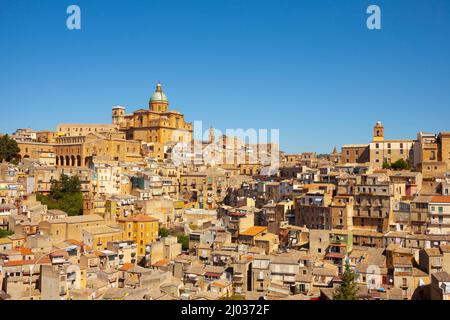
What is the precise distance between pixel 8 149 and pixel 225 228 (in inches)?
589

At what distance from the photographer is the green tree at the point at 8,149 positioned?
26.7m

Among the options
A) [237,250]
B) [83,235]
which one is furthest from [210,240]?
[83,235]

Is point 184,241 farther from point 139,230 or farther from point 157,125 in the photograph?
point 157,125

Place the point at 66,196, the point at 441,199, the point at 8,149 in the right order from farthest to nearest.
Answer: the point at 8,149, the point at 66,196, the point at 441,199

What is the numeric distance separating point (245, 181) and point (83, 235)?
11.2 metres

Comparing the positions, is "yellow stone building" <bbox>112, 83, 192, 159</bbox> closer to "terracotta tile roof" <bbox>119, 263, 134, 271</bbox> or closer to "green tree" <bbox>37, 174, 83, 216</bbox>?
"green tree" <bbox>37, 174, 83, 216</bbox>

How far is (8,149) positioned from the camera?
1063 inches

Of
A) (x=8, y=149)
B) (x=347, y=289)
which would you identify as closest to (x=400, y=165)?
(x=347, y=289)

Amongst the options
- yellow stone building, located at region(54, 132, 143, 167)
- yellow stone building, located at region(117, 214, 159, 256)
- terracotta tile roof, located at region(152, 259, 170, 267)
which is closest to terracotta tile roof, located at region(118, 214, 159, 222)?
yellow stone building, located at region(117, 214, 159, 256)

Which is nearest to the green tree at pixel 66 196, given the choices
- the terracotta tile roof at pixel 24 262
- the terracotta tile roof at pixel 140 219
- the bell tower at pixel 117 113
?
the terracotta tile roof at pixel 140 219

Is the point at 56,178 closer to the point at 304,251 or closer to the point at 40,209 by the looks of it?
the point at 40,209

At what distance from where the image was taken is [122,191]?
78.7ft

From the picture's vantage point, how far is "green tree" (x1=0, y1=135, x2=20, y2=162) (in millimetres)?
26672
